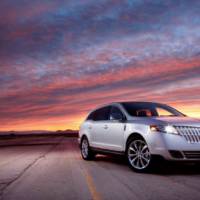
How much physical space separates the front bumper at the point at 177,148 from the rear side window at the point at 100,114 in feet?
10.7

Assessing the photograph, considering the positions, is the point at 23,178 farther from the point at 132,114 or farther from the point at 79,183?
the point at 132,114

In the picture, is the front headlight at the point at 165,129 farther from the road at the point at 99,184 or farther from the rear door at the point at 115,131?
the rear door at the point at 115,131

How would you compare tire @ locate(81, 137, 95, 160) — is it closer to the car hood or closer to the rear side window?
the rear side window

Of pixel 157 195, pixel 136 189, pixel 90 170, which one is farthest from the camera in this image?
pixel 90 170

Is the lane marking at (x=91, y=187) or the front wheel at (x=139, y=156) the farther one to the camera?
the front wheel at (x=139, y=156)

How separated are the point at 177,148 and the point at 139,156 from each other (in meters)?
1.11

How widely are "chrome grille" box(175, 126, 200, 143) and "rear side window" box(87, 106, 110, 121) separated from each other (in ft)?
10.8

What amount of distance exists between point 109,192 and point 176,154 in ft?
8.33

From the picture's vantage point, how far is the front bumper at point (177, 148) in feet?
28.9

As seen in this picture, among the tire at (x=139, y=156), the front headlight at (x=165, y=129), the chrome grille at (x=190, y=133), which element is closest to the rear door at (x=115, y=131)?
the tire at (x=139, y=156)

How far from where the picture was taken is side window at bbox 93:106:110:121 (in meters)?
12.1

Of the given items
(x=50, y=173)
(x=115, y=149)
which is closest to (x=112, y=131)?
(x=115, y=149)

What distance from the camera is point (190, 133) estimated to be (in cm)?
896

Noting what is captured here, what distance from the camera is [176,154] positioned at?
8.82m
